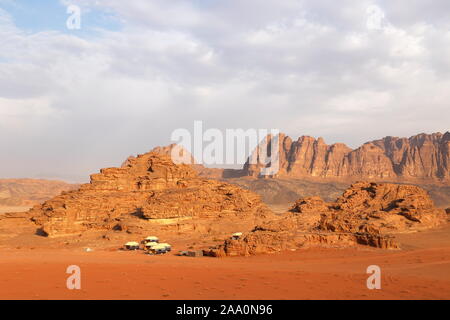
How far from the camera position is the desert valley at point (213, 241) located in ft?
38.8

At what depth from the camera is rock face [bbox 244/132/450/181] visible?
497 ft

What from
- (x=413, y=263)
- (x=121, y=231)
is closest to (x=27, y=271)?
(x=413, y=263)

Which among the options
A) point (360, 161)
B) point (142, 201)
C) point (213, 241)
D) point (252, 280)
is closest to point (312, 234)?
point (252, 280)

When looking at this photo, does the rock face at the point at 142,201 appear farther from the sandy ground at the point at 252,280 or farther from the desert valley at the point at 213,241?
the sandy ground at the point at 252,280

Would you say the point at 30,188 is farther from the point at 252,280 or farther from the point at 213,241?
the point at 252,280

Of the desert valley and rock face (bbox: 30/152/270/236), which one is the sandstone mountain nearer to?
rock face (bbox: 30/152/270/236)

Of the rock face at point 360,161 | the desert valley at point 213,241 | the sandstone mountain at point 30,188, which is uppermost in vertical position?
the rock face at point 360,161

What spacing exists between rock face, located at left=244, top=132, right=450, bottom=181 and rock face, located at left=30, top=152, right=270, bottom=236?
108m

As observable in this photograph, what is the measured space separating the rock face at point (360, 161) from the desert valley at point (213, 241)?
105268 millimetres

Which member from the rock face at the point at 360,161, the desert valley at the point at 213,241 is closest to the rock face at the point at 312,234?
the desert valley at the point at 213,241

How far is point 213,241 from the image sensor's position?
32.7 m

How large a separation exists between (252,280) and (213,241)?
65.9ft

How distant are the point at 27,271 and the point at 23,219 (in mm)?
28126
